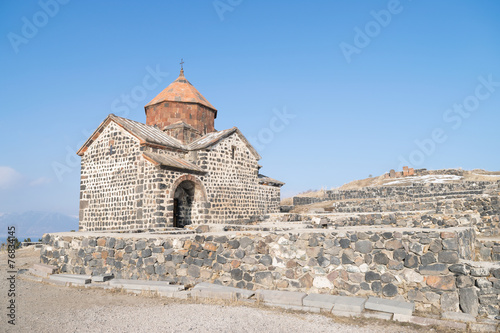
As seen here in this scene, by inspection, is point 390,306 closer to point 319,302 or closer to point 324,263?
point 319,302

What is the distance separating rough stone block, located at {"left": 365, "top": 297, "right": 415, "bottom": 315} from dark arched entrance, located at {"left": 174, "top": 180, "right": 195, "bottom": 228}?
11.1 metres

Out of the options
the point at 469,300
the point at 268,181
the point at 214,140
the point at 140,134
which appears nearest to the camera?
the point at 469,300

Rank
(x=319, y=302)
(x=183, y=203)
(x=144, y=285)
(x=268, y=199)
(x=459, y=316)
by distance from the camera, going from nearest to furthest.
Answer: (x=459, y=316) → (x=319, y=302) → (x=144, y=285) → (x=183, y=203) → (x=268, y=199)

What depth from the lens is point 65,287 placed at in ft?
21.2

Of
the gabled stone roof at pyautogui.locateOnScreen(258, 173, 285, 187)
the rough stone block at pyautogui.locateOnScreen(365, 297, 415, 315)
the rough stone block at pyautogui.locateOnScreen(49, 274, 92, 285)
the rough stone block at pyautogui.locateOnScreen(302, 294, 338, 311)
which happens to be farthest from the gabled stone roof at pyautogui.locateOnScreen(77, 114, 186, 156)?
the rough stone block at pyautogui.locateOnScreen(365, 297, 415, 315)

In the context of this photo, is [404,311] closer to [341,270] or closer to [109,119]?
[341,270]

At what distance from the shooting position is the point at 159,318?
4.32 metres

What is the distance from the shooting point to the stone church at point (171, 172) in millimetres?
13078

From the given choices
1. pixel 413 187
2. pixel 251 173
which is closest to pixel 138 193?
pixel 251 173

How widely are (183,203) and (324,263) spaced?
10.7 m

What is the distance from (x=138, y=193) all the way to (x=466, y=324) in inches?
448

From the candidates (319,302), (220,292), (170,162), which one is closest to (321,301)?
(319,302)

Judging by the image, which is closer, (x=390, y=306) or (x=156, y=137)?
(x=390, y=306)

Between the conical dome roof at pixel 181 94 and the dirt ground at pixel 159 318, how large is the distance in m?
13.5
